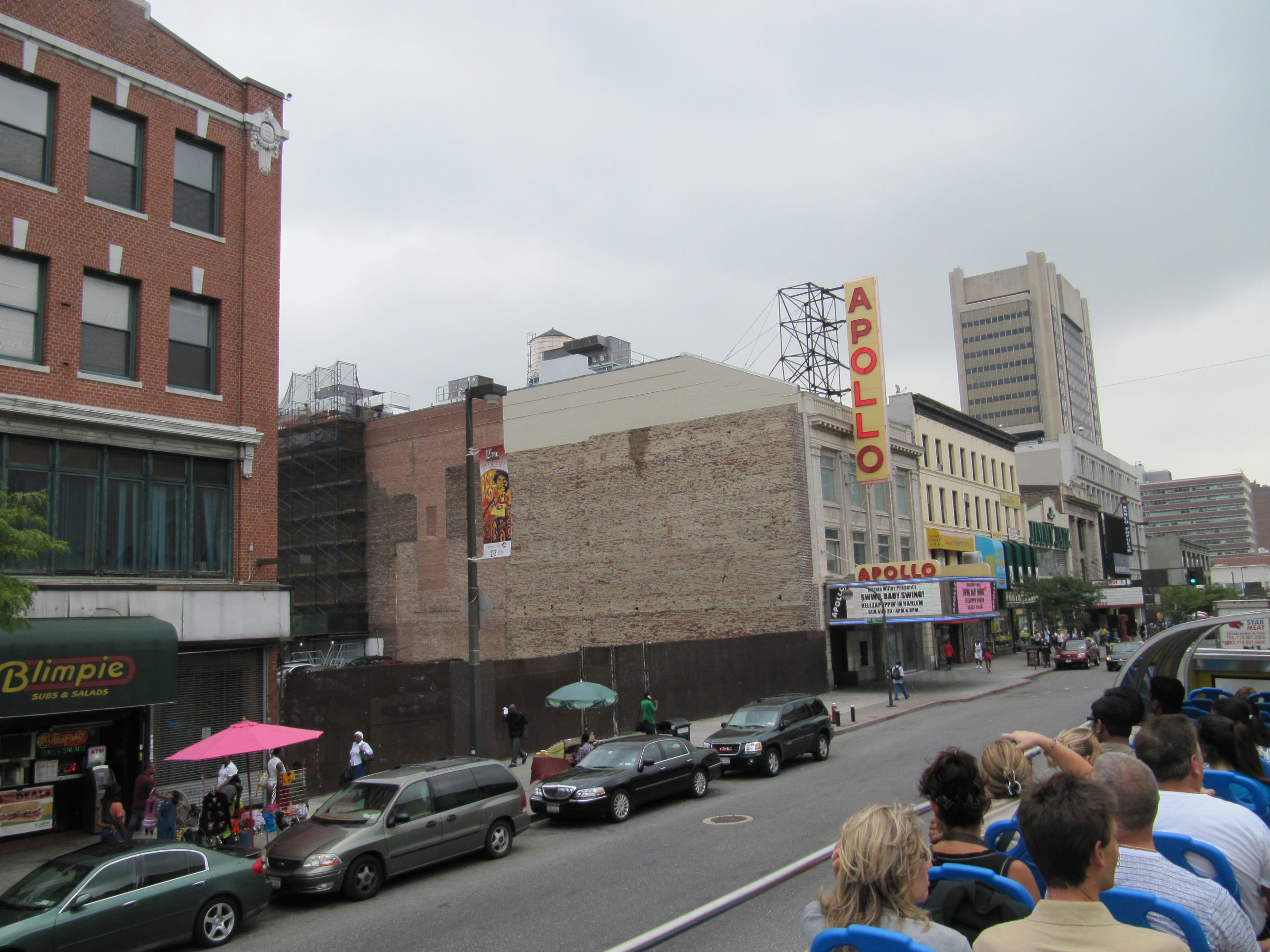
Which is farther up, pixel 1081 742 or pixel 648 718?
pixel 1081 742

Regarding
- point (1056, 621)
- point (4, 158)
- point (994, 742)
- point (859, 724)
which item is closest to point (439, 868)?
point (994, 742)

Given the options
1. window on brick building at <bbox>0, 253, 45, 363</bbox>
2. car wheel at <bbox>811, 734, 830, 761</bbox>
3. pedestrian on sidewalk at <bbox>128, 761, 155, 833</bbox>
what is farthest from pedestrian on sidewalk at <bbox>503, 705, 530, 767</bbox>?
window on brick building at <bbox>0, 253, 45, 363</bbox>

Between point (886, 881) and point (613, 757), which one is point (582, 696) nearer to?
point (613, 757)

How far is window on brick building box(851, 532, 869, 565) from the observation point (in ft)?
138

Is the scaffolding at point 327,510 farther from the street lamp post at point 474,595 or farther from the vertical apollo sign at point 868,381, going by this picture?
the street lamp post at point 474,595

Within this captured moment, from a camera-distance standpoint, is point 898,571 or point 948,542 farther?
point 948,542

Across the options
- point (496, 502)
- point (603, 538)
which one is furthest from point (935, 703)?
point (496, 502)

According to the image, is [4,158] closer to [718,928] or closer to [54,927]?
[54,927]

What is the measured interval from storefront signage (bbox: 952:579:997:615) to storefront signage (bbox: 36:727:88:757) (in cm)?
3008

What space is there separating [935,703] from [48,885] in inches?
1115

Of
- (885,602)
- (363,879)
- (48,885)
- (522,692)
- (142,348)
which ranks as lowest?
(363,879)

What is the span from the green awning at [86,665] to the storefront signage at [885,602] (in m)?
26.2

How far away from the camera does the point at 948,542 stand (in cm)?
4888

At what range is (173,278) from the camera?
61.6 ft
